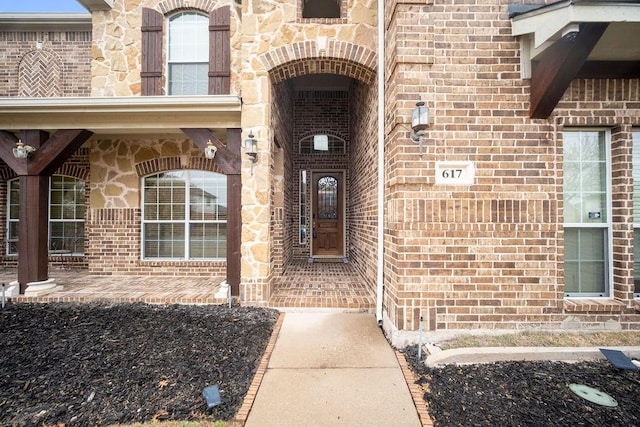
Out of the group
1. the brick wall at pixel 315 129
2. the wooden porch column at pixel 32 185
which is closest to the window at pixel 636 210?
the brick wall at pixel 315 129

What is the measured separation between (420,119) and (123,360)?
378cm

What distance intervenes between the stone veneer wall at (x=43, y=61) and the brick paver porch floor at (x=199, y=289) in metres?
4.41

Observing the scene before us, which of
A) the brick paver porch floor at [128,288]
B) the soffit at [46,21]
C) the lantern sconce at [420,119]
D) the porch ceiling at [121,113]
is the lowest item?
the brick paver porch floor at [128,288]

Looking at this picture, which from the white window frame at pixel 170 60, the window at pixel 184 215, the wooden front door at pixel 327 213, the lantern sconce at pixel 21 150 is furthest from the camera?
the wooden front door at pixel 327 213

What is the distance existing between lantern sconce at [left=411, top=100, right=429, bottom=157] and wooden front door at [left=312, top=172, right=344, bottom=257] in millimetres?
4214

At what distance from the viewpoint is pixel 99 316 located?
363 cm

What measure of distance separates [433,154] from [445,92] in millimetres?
690

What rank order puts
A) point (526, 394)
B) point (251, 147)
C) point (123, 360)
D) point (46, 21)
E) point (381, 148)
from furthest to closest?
point (46, 21)
point (251, 147)
point (381, 148)
point (123, 360)
point (526, 394)

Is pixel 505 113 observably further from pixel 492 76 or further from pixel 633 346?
pixel 633 346

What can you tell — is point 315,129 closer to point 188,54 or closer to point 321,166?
point 321,166

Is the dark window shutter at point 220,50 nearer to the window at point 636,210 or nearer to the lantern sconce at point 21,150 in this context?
the lantern sconce at point 21,150

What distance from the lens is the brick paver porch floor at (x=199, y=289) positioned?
3.91 metres

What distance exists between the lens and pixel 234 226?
164 inches

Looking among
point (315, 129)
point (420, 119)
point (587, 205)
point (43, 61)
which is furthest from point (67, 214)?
point (587, 205)
